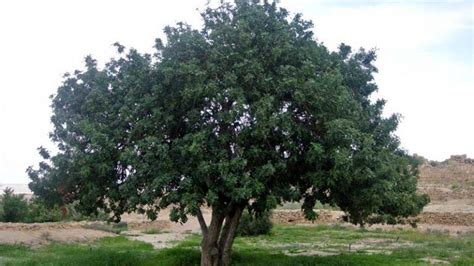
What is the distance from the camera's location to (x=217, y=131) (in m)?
16.4

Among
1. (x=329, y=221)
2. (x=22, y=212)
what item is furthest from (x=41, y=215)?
(x=329, y=221)

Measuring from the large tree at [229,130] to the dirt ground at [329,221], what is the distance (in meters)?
15.0

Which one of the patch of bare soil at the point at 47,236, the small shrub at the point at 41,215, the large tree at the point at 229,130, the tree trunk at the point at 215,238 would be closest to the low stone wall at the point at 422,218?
the patch of bare soil at the point at 47,236

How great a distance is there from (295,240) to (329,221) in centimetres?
1752

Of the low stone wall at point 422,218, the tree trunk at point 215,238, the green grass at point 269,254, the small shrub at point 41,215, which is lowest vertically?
the green grass at point 269,254

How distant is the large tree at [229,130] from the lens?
15438 millimetres

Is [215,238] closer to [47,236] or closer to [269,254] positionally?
[269,254]

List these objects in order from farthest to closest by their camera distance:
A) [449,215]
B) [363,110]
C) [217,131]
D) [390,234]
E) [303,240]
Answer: [449,215], [390,234], [303,240], [363,110], [217,131]

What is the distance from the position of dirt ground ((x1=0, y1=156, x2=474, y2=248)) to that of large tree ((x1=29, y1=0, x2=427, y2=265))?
15012mm

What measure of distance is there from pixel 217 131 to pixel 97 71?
211 inches

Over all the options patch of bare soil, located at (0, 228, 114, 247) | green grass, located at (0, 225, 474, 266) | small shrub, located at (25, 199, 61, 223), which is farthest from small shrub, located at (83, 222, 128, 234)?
green grass, located at (0, 225, 474, 266)

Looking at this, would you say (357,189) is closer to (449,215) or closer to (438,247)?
(438,247)

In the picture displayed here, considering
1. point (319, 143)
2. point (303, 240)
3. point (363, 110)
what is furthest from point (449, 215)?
point (319, 143)

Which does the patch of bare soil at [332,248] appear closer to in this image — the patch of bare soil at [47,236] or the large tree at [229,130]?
the large tree at [229,130]
